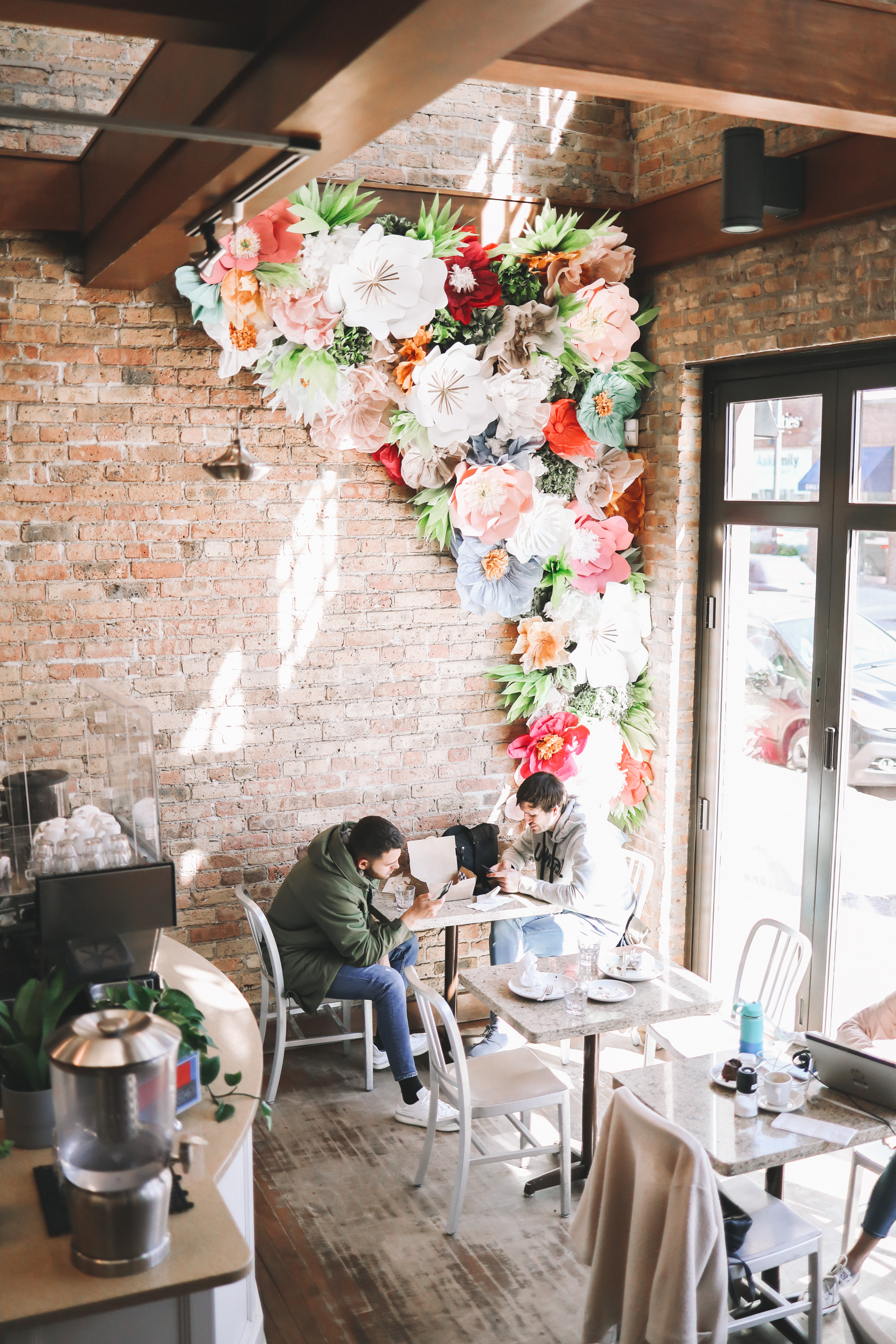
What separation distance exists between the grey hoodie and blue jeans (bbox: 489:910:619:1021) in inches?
6.7

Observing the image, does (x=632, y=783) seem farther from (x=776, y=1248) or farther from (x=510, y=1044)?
(x=776, y=1248)

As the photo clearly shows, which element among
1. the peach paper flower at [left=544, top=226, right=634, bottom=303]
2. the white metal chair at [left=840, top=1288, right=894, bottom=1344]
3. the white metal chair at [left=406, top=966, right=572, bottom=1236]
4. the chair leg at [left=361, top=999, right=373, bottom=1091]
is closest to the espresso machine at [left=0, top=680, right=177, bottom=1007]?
the white metal chair at [left=406, top=966, right=572, bottom=1236]

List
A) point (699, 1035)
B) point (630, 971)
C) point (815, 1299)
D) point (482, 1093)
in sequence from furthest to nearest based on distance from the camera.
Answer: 1. point (699, 1035)
2. point (630, 971)
3. point (482, 1093)
4. point (815, 1299)

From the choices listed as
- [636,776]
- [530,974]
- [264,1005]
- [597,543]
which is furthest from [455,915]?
[597,543]

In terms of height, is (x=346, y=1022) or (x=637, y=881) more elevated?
(x=637, y=881)

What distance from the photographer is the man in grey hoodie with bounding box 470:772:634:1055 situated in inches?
200

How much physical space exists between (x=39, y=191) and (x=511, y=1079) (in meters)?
3.79

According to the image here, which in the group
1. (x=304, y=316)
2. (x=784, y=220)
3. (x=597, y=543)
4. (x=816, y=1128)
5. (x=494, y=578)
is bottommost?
(x=816, y=1128)

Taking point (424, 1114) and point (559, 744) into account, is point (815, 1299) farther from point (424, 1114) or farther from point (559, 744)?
point (559, 744)

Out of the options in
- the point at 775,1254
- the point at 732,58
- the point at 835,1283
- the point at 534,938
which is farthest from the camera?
the point at 534,938

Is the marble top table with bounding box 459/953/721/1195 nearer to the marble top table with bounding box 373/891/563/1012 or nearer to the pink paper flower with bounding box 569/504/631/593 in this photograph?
the marble top table with bounding box 373/891/563/1012

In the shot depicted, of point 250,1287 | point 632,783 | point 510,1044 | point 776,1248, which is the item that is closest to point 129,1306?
point 250,1287

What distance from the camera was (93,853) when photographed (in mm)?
3301

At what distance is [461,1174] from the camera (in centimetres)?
397
